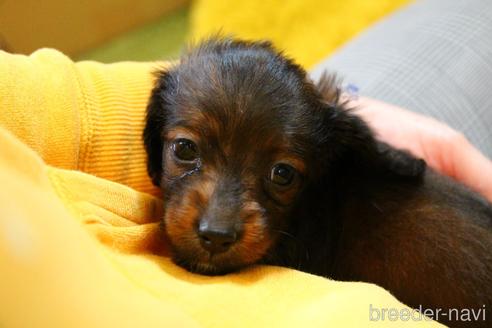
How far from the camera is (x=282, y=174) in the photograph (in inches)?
50.1

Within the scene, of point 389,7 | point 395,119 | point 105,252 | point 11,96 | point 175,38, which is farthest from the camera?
point 175,38

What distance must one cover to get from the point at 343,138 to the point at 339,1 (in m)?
2.30

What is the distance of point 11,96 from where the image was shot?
110 cm

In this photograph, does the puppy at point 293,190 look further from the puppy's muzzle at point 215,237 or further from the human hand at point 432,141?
the human hand at point 432,141

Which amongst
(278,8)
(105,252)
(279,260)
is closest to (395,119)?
(279,260)

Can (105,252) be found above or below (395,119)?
above

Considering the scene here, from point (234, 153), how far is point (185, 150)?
120 mm

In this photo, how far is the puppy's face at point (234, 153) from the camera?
1142 mm

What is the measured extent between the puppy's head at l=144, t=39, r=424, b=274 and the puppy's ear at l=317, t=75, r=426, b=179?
6cm

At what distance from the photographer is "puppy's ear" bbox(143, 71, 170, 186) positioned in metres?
1.37

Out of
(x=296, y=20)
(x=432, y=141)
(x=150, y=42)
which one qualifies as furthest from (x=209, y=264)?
(x=150, y=42)

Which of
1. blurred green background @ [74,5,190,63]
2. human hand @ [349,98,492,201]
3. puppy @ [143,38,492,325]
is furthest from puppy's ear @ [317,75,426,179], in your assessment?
blurred green background @ [74,5,190,63]

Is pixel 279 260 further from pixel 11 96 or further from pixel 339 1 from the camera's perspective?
pixel 339 1

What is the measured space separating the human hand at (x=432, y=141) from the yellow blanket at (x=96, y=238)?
0.68 metres
